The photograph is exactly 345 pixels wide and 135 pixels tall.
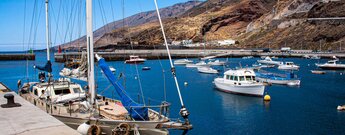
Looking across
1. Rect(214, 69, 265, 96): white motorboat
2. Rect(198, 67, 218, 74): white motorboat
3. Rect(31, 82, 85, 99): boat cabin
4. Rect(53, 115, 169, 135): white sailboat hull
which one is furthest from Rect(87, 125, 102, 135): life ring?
Rect(198, 67, 218, 74): white motorboat

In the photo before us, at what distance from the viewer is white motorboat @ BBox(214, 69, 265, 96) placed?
45000 millimetres

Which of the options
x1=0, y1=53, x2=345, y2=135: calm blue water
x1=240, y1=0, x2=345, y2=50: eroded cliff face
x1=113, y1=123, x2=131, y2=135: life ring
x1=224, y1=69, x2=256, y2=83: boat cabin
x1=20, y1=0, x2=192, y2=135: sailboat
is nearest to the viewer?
x1=113, y1=123, x2=131, y2=135: life ring

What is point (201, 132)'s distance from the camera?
94.4 feet

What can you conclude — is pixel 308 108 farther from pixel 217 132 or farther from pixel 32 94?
pixel 32 94

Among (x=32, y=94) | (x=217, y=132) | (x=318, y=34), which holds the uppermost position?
(x=318, y=34)

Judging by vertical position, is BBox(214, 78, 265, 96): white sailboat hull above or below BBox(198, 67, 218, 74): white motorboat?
below

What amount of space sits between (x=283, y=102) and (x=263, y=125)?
12.3 metres

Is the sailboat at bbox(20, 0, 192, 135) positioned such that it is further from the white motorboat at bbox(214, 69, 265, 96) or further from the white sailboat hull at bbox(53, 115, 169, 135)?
the white motorboat at bbox(214, 69, 265, 96)

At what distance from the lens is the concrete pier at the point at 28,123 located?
1562 centimetres

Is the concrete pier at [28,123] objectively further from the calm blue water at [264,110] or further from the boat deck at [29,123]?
the calm blue water at [264,110]

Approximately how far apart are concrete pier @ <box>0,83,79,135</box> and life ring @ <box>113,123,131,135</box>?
10.0ft

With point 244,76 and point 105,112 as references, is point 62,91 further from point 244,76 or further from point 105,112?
point 244,76

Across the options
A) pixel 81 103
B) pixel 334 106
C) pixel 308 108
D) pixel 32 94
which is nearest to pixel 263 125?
pixel 308 108

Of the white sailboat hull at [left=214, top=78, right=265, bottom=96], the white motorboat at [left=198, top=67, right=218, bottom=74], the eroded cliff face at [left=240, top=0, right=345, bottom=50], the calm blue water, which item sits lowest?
the calm blue water
